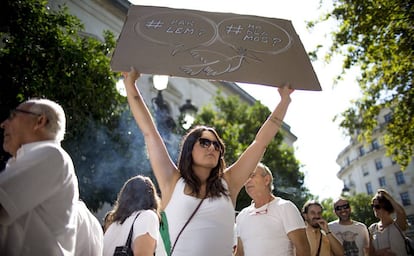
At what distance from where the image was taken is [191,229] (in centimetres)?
187

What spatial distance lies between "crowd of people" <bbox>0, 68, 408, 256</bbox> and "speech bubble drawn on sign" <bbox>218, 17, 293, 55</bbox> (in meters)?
0.37

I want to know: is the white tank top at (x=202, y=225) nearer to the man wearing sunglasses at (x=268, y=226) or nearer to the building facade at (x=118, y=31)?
the man wearing sunglasses at (x=268, y=226)

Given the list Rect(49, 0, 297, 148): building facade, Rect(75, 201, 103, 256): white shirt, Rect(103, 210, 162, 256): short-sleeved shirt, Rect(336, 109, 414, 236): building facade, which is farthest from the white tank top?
Rect(336, 109, 414, 236): building facade

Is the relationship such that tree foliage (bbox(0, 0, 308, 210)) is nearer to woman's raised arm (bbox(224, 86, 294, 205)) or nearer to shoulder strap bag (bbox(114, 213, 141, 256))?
shoulder strap bag (bbox(114, 213, 141, 256))

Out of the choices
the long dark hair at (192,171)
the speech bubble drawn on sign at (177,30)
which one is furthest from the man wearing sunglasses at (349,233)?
the speech bubble drawn on sign at (177,30)

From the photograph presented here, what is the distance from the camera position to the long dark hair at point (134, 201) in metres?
3.05

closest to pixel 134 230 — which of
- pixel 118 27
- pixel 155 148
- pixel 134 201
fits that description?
pixel 134 201

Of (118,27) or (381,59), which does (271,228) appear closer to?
(381,59)

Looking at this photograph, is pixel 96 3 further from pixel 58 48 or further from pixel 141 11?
pixel 141 11

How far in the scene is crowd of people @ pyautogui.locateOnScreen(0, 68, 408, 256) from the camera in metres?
1.58

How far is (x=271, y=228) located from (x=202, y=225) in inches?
52.7

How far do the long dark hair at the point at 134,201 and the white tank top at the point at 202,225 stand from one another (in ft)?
3.76

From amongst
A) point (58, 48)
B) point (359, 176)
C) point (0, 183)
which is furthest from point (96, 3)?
point (359, 176)

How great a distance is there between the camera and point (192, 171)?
2.13 m
